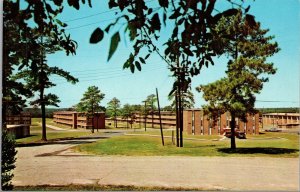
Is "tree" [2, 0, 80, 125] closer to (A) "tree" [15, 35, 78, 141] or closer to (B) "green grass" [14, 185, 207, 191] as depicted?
(A) "tree" [15, 35, 78, 141]

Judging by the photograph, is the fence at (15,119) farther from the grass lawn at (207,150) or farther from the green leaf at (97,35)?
the green leaf at (97,35)

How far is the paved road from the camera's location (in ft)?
22.7

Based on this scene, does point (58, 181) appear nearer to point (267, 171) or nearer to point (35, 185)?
point (35, 185)

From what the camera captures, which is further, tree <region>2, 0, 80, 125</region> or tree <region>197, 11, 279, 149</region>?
tree <region>197, 11, 279, 149</region>

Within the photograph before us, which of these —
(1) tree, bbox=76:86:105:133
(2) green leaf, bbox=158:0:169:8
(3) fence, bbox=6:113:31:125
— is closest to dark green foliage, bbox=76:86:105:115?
(1) tree, bbox=76:86:105:133

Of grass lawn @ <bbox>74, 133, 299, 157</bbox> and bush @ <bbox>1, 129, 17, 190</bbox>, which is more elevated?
bush @ <bbox>1, 129, 17, 190</bbox>

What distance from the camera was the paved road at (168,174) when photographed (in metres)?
6.91

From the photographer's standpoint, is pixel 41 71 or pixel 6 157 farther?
pixel 6 157

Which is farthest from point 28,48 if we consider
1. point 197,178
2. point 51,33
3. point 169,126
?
point 169,126

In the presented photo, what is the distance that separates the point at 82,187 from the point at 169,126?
2853cm

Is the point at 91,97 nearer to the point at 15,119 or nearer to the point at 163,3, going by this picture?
the point at 15,119

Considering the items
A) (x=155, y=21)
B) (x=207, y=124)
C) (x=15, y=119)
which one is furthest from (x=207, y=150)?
(x=207, y=124)

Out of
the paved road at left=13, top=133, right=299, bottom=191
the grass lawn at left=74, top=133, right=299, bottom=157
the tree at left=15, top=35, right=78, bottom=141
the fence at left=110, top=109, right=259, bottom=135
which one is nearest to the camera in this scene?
the tree at left=15, top=35, right=78, bottom=141

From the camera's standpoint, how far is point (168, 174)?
7879mm
